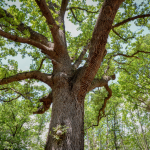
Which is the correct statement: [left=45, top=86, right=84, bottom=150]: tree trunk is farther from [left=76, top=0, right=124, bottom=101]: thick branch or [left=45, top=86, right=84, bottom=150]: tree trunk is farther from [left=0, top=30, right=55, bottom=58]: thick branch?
[left=0, top=30, right=55, bottom=58]: thick branch

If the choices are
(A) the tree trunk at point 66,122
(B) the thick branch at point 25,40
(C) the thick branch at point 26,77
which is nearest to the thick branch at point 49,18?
(B) the thick branch at point 25,40

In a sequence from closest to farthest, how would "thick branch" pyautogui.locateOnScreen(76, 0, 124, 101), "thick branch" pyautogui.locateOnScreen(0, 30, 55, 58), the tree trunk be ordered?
the tree trunk < "thick branch" pyautogui.locateOnScreen(76, 0, 124, 101) < "thick branch" pyautogui.locateOnScreen(0, 30, 55, 58)

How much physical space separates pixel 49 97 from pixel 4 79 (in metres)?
1.72

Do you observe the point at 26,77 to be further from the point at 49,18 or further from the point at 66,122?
the point at 66,122

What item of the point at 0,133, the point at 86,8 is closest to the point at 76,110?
the point at 86,8

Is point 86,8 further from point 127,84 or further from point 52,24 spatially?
point 127,84

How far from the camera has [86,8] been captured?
21.1 feet

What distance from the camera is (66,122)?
2.61 metres

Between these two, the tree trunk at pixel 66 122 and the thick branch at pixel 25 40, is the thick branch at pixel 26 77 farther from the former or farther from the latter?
the thick branch at pixel 25 40

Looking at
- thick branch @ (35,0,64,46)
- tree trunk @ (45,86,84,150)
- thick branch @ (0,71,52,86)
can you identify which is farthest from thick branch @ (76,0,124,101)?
thick branch @ (35,0,64,46)

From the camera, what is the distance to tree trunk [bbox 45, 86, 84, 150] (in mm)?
2379

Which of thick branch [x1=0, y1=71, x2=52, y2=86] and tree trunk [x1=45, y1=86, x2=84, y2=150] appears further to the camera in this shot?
thick branch [x1=0, y1=71, x2=52, y2=86]

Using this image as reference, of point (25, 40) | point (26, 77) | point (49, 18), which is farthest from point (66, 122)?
point (49, 18)

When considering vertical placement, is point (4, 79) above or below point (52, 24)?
below
